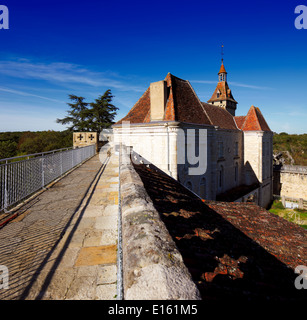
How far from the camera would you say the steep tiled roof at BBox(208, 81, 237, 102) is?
3240 cm

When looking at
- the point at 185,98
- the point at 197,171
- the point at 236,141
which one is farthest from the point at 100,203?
the point at 236,141

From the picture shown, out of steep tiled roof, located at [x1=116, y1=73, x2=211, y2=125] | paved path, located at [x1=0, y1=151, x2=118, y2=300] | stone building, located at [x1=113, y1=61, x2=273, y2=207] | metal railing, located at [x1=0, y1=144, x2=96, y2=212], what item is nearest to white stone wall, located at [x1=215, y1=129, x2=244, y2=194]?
stone building, located at [x1=113, y1=61, x2=273, y2=207]

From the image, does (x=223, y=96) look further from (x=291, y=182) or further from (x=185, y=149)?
(x=185, y=149)

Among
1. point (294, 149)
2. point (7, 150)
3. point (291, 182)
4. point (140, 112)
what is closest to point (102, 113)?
point (7, 150)

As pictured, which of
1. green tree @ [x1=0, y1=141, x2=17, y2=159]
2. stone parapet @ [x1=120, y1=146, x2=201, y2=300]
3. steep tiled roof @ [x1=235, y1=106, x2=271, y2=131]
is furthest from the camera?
green tree @ [x1=0, y1=141, x2=17, y2=159]

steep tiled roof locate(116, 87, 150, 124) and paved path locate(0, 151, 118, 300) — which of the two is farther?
steep tiled roof locate(116, 87, 150, 124)

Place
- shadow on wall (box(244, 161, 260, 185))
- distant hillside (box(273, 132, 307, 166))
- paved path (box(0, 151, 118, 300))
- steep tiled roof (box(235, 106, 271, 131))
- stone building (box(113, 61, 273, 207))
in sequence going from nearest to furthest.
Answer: paved path (box(0, 151, 118, 300)), stone building (box(113, 61, 273, 207)), steep tiled roof (box(235, 106, 271, 131)), shadow on wall (box(244, 161, 260, 185)), distant hillside (box(273, 132, 307, 166))

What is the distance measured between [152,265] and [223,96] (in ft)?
115

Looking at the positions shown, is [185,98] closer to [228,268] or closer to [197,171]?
[197,171]

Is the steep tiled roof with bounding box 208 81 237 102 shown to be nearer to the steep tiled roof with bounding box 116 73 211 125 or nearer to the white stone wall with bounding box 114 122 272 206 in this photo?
the white stone wall with bounding box 114 122 272 206

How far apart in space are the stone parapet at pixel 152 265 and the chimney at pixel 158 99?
1232 cm

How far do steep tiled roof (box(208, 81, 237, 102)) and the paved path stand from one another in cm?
3193

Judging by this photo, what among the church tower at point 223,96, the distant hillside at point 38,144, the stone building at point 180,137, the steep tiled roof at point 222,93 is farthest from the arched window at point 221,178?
the distant hillside at point 38,144

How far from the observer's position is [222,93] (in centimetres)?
3281
